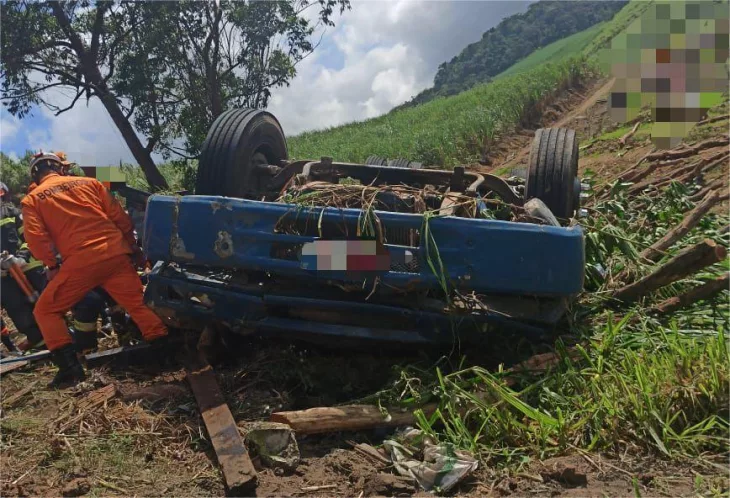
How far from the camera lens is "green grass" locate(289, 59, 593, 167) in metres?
14.8

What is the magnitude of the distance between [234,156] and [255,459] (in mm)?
2329

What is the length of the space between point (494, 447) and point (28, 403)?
8.59 feet

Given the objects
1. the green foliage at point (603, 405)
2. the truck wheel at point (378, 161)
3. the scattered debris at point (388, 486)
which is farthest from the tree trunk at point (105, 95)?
the scattered debris at point (388, 486)

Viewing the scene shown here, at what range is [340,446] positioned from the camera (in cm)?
265

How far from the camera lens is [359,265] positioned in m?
2.93

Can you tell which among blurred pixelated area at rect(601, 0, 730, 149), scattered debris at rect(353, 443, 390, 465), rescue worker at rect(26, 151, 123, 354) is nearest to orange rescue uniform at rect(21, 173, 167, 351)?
rescue worker at rect(26, 151, 123, 354)

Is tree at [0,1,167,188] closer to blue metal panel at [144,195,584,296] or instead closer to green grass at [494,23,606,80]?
blue metal panel at [144,195,584,296]

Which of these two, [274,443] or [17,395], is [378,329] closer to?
[274,443]

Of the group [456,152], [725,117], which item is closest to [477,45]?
[456,152]

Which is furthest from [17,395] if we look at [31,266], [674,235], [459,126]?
[459,126]

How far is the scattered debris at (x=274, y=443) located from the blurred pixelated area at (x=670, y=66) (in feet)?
12.6

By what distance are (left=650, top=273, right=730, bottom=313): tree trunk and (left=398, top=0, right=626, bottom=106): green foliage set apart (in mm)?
63047

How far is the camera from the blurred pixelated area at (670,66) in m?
4.71

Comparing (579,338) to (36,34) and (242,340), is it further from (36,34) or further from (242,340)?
(36,34)
